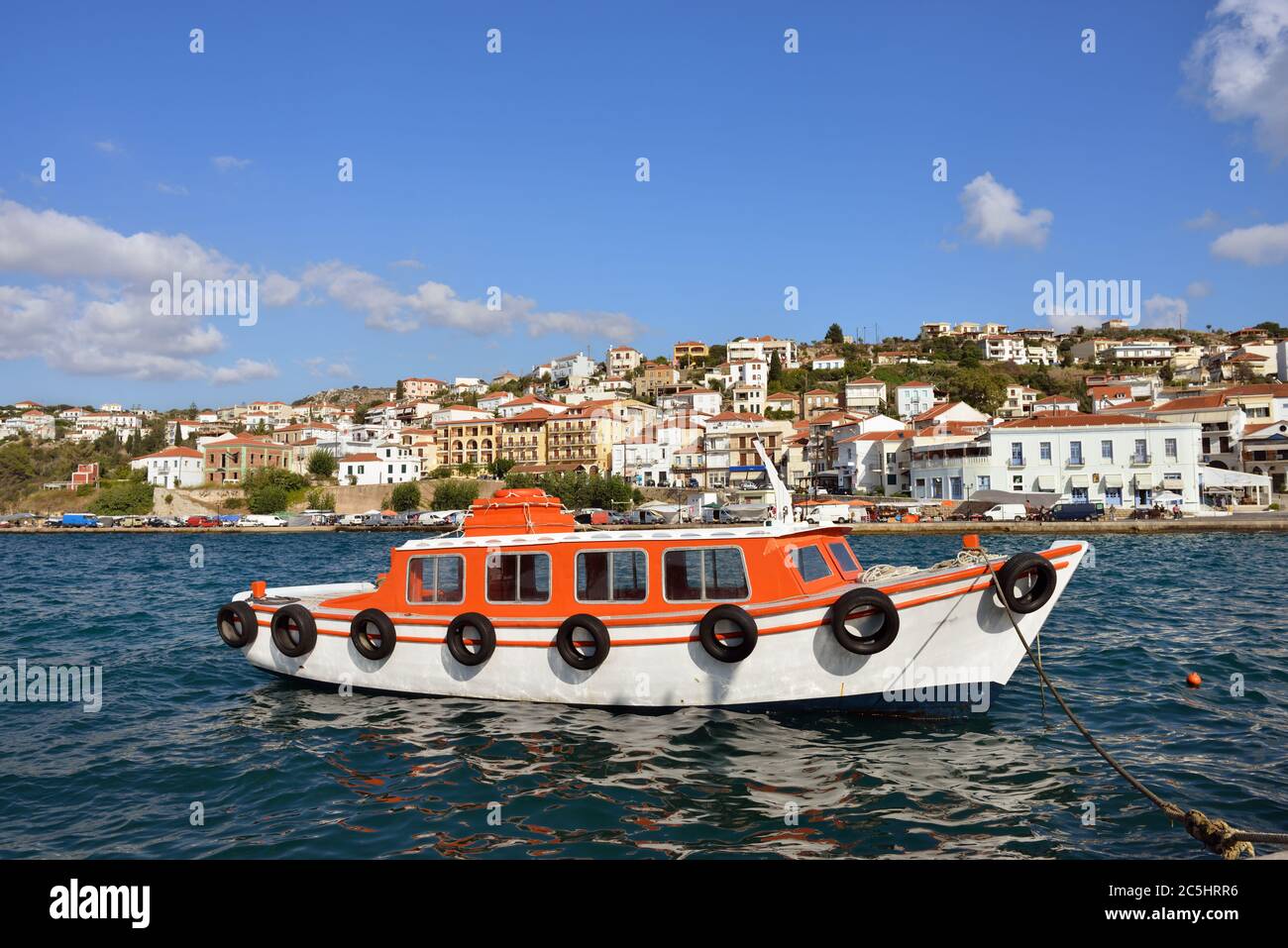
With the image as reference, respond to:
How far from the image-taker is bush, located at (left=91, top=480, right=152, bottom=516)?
90625 millimetres

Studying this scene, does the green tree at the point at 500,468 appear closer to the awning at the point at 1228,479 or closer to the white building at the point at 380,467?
the white building at the point at 380,467

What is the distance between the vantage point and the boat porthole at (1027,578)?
9828 millimetres

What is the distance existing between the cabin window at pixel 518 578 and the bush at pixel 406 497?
77203 mm

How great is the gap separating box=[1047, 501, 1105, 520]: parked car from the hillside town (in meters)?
4.66

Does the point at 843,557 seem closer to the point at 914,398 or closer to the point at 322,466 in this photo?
the point at 914,398

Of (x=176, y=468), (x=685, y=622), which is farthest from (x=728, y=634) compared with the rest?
(x=176, y=468)

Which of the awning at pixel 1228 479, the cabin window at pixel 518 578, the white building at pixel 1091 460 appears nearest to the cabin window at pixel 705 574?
the cabin window at pixel 518 578

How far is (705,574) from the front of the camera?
35.2 feet

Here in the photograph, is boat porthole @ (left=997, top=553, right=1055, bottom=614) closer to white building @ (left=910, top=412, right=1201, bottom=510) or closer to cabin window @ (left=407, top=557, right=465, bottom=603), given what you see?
cabin window @ (left=407, top=557, right=465, bottom=603)

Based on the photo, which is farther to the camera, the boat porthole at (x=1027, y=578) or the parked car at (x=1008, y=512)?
the parked car at (x=1008, y=512)

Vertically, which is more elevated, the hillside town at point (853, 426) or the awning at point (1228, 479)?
the hillside town at point (853, 426)

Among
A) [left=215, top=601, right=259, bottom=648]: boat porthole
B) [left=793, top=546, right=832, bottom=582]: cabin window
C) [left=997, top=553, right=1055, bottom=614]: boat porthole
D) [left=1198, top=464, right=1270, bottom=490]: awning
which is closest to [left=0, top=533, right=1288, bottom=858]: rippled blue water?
[left=215, top=601, right=259, bottom=648]: boat porthole
